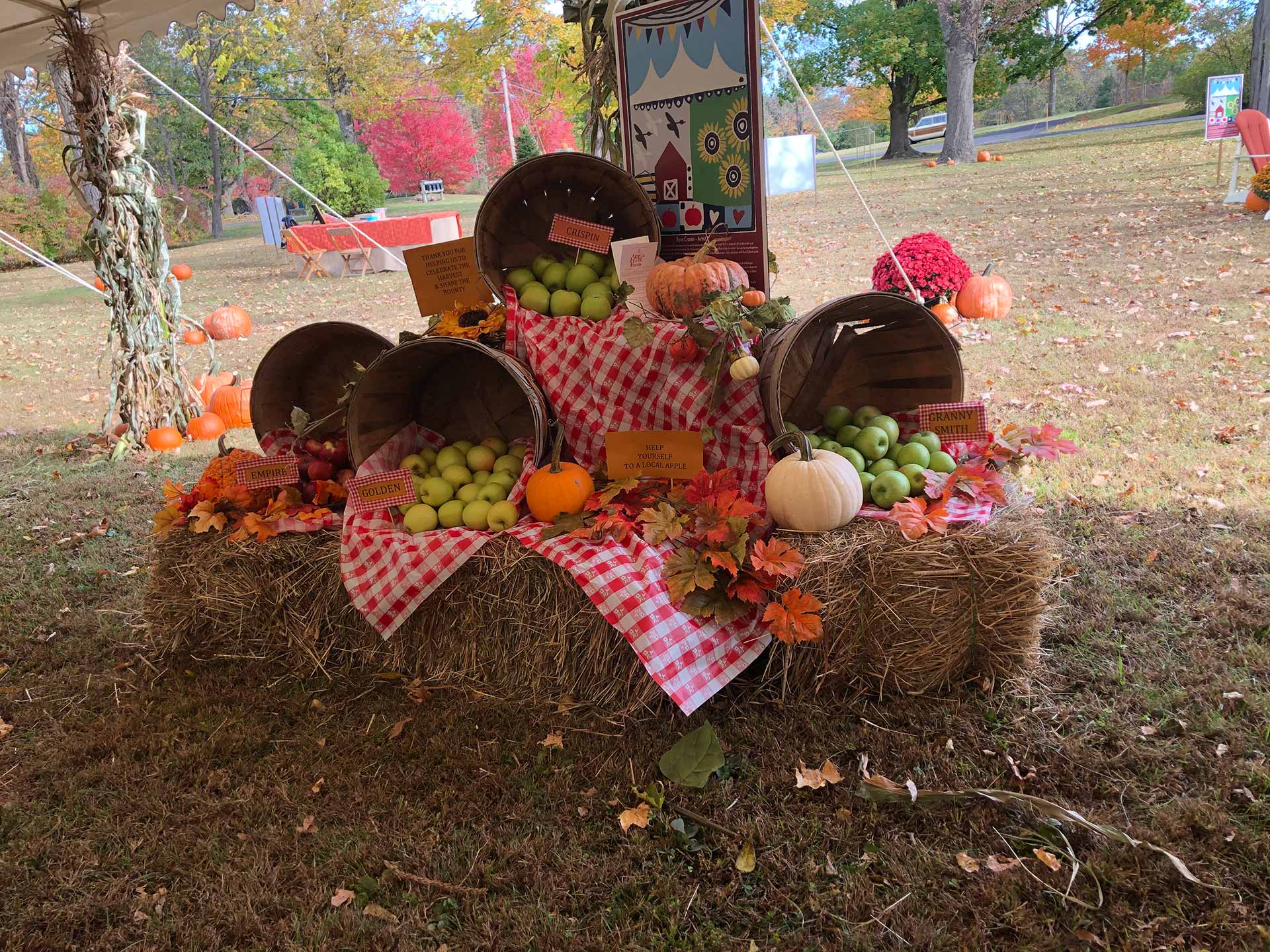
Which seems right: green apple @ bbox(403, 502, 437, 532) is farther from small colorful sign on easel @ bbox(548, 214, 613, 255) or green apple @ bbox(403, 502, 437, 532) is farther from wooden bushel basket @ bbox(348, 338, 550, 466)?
small colorful sign on easel @ bbox(548, 214, 613, 255)

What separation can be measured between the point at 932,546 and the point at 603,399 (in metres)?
1.06

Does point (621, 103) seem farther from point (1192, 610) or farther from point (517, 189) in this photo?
point (1192, 610)

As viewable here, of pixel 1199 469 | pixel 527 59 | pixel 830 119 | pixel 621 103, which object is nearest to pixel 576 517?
pixel 621 103

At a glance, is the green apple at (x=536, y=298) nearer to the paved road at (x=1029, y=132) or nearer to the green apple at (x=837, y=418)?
the green apple at (x=837, y=418)

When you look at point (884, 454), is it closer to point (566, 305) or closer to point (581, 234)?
point (566, 305)

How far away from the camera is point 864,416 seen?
8.35 feet

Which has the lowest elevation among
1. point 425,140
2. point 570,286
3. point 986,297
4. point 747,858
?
point 747,858

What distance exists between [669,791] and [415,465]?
130cm

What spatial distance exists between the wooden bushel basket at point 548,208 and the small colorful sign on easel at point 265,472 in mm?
905

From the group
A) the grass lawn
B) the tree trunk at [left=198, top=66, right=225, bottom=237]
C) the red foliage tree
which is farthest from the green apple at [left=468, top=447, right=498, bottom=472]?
the tree trunk at [left=198, top=66, right=225, bottom=237]

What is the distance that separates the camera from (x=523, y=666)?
2.31 metres

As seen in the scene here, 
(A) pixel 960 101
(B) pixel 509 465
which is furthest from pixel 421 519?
(A) pixel 960 101

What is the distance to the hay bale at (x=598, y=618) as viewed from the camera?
208cm

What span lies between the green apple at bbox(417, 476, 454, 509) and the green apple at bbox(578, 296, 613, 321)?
71 centimetres
